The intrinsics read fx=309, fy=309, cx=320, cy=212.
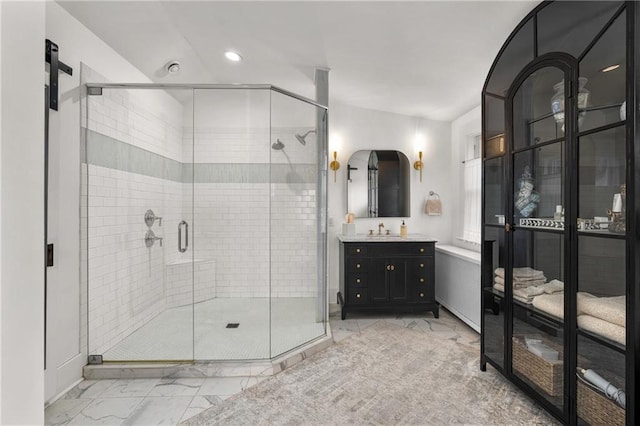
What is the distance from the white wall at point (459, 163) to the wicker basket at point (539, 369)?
167 cm

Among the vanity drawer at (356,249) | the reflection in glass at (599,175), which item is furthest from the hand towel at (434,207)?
the reflection in glass at (599,175)

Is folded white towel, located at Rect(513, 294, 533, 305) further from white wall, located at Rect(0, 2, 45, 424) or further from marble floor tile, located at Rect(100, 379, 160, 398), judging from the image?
marble floor tile, located at Rect(100, 379, 160, 398)

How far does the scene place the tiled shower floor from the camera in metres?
2.33

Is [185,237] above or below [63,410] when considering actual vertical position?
above

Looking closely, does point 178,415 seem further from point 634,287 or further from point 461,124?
point 461,124

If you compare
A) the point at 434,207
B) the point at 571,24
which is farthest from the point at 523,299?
the point at 434,207

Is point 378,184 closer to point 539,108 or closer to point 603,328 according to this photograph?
point 539,108

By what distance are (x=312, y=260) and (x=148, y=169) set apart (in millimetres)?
1582

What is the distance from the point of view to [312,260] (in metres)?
2.93

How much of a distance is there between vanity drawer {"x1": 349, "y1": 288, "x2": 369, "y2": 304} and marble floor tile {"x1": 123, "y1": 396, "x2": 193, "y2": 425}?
1.78 m

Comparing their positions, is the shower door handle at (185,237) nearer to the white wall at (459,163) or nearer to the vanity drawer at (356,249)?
the vanity drawer at (356,249)

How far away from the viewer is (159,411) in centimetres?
185

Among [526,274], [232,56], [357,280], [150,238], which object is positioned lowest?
[357,280]

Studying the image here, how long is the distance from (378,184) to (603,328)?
266cm
